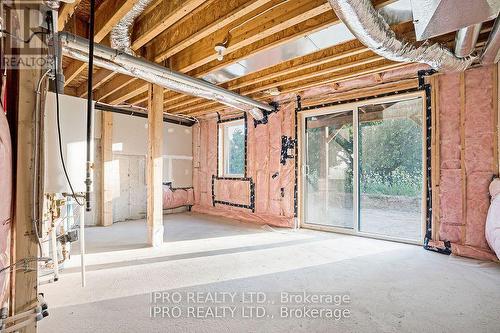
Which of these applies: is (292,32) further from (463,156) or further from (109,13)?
(463,156)

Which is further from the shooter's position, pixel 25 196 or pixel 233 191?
pixel 233 191

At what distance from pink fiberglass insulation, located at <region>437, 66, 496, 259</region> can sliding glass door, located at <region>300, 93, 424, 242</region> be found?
0.41 m

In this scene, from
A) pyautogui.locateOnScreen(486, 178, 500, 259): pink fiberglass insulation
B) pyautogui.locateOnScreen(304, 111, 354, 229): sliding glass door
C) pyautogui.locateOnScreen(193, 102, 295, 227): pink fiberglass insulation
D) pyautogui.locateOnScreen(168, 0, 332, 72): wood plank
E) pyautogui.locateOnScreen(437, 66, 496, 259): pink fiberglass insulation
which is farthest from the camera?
pyautogui.locateOnScreen(193, 102, 295, 227): pink fiberglass insulation

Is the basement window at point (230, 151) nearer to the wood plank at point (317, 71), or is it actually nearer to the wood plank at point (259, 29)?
the wood plank at point (317, 71)

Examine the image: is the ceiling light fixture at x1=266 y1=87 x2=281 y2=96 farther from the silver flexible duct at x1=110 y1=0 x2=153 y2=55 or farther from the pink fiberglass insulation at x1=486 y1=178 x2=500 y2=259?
the pink fiberglass insulation at x1=486 y1=178 x2=500 y2=259

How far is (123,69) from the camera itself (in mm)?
2904

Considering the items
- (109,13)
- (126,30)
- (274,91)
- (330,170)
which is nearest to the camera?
(109,13)

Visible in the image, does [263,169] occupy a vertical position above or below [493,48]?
below

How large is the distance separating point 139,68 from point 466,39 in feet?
10.4

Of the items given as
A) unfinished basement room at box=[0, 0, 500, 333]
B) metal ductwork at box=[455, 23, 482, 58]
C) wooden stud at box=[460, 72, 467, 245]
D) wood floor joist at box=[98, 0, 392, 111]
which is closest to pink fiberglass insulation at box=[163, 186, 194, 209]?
unfinished basement room at box=[0, 0, 500, 333]

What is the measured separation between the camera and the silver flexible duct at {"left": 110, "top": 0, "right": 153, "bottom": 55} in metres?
2.05

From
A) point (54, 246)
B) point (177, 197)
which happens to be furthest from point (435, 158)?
point (177, 197)

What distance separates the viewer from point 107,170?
4.97 metres

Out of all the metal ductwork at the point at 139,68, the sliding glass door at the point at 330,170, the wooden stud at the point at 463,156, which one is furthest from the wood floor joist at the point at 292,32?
the sliding glass door at the point at 330,170
